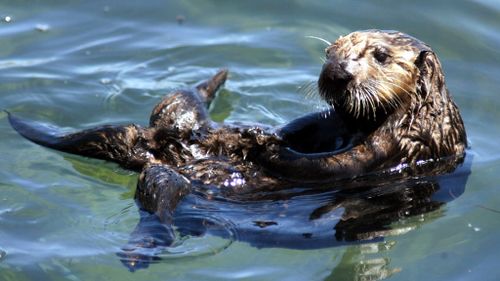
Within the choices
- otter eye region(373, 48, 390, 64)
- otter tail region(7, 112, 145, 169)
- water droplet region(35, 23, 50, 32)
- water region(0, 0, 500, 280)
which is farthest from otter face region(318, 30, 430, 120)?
water droplet region(35, 23, 50, 32)

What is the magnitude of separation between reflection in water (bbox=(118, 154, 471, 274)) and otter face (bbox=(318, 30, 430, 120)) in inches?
20.0

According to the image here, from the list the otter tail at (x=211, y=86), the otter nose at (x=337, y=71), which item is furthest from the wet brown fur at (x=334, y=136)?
the otter tail at (x=211, y=86)

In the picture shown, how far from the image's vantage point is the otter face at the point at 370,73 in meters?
5.62

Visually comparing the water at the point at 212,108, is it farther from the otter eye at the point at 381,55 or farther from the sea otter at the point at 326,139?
the otter eye at the point at 381,55

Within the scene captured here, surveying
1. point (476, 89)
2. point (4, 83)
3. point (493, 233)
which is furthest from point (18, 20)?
point (493, 233)

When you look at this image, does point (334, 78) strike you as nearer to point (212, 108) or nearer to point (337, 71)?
point (337, 71)

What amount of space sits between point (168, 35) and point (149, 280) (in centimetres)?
383

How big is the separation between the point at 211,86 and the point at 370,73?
179cm

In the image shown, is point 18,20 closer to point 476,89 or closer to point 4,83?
point 4,83

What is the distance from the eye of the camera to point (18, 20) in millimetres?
8789

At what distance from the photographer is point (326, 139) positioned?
6055mm

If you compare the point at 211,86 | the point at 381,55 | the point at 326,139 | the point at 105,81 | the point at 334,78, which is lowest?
the point at 105,81

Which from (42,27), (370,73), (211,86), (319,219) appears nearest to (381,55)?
(370,73)

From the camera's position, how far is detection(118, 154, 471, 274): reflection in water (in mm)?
5402
